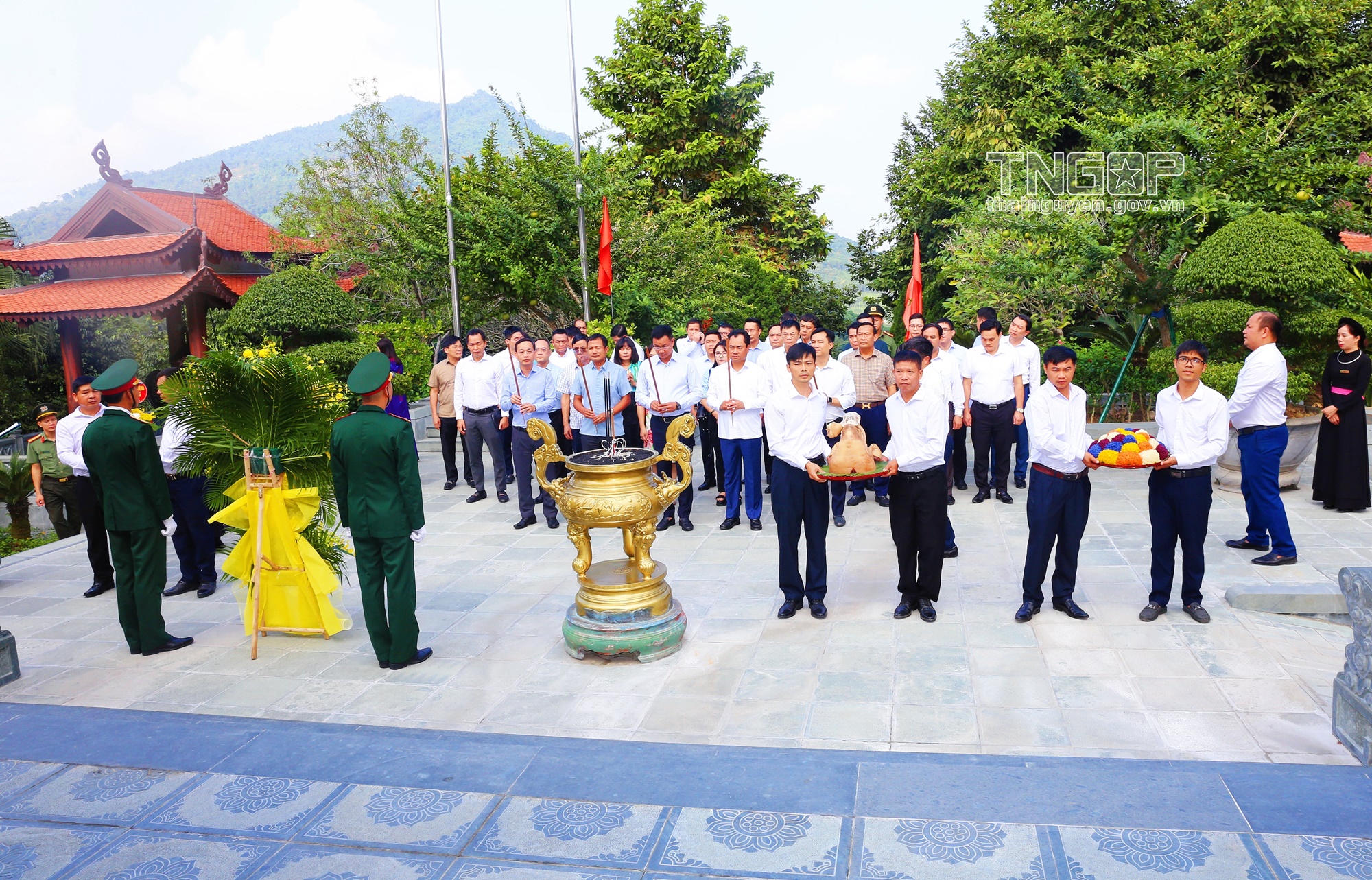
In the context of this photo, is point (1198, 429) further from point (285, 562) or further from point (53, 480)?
point (53, 480)

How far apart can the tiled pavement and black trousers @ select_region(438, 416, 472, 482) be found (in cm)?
289

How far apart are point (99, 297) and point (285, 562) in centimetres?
1578

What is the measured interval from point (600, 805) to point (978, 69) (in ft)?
64.2

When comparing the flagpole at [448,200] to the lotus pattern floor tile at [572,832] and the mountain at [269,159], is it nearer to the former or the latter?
the lotus pattern floor tile at [572,832]

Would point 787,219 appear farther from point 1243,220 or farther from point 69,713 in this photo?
point 69,713

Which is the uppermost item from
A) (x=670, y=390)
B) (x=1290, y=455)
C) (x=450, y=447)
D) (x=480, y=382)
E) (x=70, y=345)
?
(x=70, y=345)

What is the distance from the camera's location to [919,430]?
208 inches

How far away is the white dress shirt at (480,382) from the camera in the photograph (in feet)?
29.2

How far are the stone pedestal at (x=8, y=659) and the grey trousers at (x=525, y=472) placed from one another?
12.6 feet

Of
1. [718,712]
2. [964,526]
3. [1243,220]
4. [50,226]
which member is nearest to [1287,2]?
[1243,220]

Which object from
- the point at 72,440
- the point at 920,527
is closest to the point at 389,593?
the point at 920,527

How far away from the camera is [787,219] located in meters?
23.5

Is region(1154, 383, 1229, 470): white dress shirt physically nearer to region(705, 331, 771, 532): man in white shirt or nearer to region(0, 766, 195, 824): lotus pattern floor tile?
region(705, 331, 771, 532): man in white shirt

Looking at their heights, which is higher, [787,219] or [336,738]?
[787,219]
